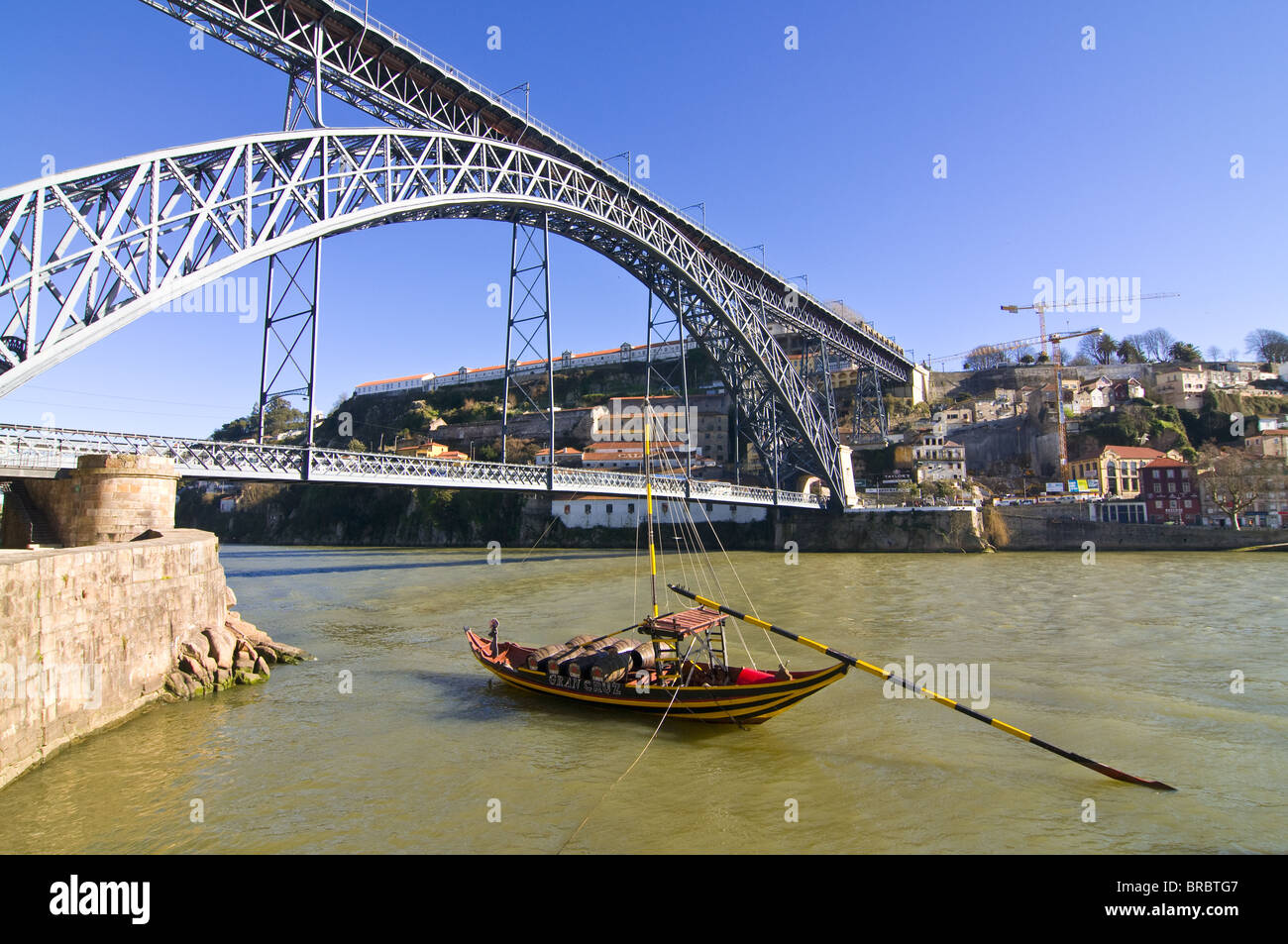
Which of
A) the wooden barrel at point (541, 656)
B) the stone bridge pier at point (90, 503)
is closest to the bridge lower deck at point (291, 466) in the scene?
the stone bridge pier at point (90, 503)

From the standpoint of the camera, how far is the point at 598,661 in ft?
39.6

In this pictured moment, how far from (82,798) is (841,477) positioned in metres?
49.0

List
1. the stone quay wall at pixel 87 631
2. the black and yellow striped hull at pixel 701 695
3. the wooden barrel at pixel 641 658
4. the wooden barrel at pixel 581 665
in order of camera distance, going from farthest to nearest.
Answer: the wooden barrel at pixel 581 665
the wooden barrel at pixel 641 658
the black and yellow striped hull at pixel 701 695
the stone quay wall at pixel 87 631

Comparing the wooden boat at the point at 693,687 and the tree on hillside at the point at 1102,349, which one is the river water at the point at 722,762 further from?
the tree on hillside at the point at 1102,349

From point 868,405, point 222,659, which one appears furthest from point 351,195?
point 868,405

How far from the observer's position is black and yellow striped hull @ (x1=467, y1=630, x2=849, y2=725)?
10.5 meters

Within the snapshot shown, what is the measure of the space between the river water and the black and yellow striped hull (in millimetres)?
325

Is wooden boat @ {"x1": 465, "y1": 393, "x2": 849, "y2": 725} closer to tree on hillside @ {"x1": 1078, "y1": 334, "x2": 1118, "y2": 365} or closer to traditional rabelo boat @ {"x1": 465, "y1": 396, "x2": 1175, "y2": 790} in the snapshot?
traditional rabelo boat @ {"x1": 465, "y1": 396, "x2": 1175, "y2": 790}

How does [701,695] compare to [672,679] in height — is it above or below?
below

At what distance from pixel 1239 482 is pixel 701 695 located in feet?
163

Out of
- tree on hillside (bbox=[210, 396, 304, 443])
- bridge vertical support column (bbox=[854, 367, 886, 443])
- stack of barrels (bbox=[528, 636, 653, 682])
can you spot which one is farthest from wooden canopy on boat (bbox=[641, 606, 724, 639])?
tree on hillside (bbox=[210, 396, 304, 443])

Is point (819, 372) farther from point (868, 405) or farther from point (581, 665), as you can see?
point (581, 665)

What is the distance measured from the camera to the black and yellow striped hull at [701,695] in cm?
1045

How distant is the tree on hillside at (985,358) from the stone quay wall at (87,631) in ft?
337
